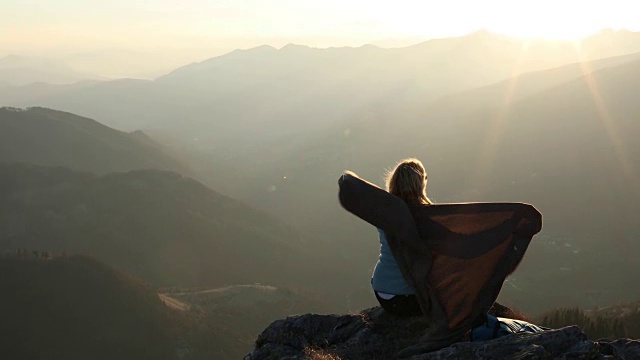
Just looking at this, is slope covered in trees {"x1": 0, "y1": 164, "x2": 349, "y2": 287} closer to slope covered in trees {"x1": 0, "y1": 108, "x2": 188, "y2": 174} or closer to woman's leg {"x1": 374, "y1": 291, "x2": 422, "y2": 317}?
slope covered in trees {"x1": 0, "y1": 108, "x2": 188, "y2": 174}

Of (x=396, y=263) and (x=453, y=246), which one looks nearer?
(x=453, y=246)

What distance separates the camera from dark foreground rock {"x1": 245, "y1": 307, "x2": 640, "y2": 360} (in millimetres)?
5344

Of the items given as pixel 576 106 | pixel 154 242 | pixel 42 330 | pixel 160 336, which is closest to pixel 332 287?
pixel 154 242

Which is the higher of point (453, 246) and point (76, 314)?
point (453, 246)

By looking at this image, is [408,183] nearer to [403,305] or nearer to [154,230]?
→ [403,305]

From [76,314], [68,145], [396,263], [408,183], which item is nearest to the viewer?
[408,183]

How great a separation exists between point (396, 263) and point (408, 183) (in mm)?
1089

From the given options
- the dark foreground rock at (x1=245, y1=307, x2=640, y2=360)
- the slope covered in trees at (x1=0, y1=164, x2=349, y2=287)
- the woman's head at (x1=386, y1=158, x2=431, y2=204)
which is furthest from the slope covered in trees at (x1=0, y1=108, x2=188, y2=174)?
the woman's head at (x1=386, y1=158, x2=431, y2=204)

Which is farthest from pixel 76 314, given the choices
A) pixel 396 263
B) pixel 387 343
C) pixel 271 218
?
pixel 271 218

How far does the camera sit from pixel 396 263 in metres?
6.55

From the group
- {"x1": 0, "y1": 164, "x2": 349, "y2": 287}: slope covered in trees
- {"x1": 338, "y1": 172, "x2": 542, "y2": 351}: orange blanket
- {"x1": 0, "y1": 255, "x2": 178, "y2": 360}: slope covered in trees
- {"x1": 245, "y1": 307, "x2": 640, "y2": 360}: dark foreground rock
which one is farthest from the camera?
{"x1": 0, "y1": 164, "x2": 349, "y2": 287}: slope covered in trees

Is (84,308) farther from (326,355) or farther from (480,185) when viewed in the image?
(480,185)

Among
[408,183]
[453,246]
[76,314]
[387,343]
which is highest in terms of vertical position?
[408,183]

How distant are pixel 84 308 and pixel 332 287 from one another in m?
32.7
